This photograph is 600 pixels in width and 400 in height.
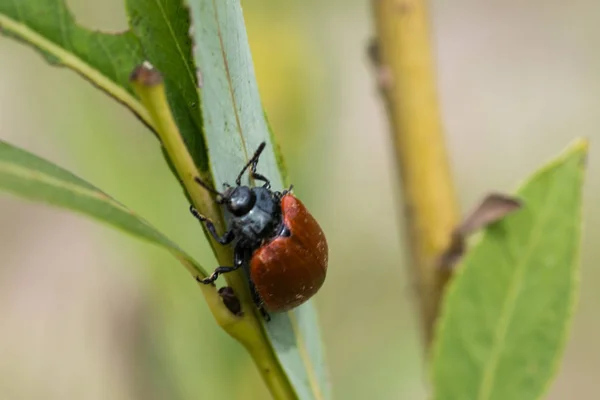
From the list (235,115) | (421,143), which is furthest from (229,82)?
(421,143)

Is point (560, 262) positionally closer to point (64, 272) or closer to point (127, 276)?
point (127, 276)

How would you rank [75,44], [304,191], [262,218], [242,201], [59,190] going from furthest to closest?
[304,191], [262,218], [242,201], [75,44], [59,190]

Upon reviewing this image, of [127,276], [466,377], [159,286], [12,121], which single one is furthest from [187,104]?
[12,121]

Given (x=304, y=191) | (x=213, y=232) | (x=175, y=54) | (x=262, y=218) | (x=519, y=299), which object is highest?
(x=304, y=191)

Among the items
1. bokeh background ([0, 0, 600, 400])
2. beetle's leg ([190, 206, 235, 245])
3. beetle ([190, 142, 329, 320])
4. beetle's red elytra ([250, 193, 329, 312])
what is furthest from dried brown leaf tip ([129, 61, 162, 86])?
bokeh background ([0, 0, 600, 400])

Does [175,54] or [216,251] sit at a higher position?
[175,54]

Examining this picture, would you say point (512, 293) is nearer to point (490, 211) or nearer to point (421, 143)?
point (490, 211)

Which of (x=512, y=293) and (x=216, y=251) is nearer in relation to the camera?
(x=216, y=251)
